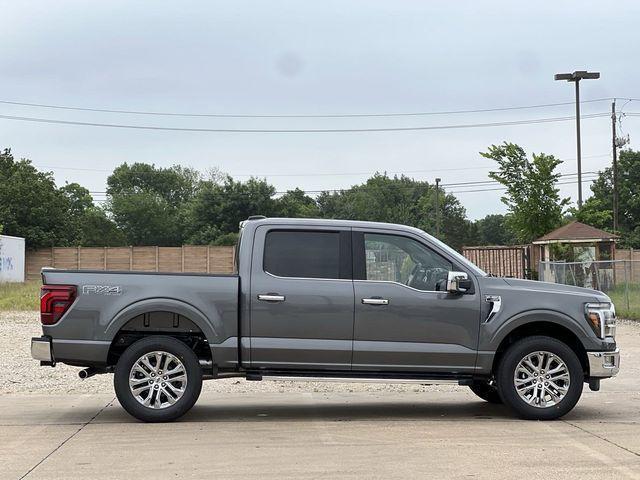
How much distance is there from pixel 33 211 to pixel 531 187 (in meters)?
40.6

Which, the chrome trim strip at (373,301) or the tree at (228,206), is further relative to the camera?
the tree at (228,206)

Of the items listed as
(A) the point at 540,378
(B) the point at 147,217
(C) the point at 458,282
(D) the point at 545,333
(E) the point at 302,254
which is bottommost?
(A) the point at 540,378

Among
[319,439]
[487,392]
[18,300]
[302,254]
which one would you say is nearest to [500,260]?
[18,300]

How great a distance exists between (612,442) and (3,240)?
4603 cm

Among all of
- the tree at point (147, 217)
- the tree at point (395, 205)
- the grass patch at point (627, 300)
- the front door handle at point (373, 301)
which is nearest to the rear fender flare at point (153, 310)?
the front door handle at point (373, 301)

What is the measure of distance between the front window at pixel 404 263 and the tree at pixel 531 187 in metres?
28.0

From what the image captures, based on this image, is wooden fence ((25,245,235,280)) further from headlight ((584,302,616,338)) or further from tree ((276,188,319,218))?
headlight ((584,302,616,338))

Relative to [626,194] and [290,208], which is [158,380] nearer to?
[290,208]

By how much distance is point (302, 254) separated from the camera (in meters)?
9.09

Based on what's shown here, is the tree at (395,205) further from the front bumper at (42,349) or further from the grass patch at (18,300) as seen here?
the front bumper at (42,349)

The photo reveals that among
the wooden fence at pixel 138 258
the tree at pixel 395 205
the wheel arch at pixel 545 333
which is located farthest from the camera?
the tree at pixel 395 205

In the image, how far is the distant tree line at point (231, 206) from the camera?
3684cm

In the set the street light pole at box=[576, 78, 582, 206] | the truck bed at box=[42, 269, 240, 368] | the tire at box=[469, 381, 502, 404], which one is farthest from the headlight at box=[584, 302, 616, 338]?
the street light pole at box=[576, 78, 582, 206]

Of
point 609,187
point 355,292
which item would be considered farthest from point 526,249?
point 609,187
